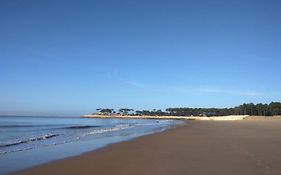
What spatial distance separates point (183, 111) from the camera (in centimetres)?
19900

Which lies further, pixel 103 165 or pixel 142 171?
pixel 103 165

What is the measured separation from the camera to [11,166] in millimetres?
10547

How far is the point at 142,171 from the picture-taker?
944 cm

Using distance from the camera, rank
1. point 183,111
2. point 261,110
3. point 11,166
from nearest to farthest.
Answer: point 11,166
point 261,110
point 183,111

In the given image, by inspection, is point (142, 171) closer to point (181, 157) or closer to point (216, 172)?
point (216, 172)

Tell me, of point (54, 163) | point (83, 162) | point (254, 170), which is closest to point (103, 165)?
point (83, 162)

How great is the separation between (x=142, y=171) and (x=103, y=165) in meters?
1.81

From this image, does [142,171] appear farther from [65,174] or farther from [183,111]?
[183,111]

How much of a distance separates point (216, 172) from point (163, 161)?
2608mm

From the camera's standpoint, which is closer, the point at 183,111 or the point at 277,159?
the point at 277,159

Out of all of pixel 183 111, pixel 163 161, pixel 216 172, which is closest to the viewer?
pixel 216 172

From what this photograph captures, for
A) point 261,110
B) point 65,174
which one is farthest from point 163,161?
point 261,110

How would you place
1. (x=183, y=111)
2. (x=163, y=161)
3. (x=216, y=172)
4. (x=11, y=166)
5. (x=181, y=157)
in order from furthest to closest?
(x=183, y=111) → (x=181, y=157) → (x=163, y=161) → (x=11, y=166) → (x=216, y=172)

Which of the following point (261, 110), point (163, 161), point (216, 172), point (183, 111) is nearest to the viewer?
point (216, 172)
